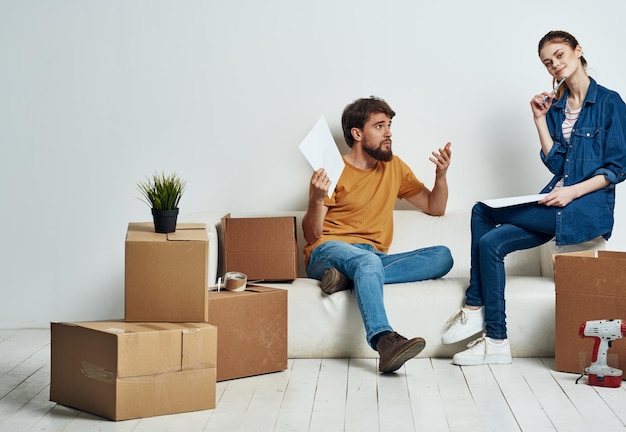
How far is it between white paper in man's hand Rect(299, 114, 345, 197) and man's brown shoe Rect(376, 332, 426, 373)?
29.0 inches

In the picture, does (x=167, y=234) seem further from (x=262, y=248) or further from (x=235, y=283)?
(x=262, y=248)

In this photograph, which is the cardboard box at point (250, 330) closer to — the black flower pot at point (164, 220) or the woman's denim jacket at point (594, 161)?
the black flower pot at point (164, 220)

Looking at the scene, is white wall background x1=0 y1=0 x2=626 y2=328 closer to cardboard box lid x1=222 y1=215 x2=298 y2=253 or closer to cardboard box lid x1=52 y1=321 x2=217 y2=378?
cardboard box lid x1=222 y1=215 x2=298 y2=253

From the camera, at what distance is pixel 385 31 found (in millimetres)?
3973

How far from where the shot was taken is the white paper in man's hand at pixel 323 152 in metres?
3.34

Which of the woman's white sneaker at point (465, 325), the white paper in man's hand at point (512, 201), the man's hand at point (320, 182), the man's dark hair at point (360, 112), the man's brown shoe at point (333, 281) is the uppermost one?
the man's dark hair at point (360, 112)

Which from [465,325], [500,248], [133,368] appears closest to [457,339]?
[465,325]

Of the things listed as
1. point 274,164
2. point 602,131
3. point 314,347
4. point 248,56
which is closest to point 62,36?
point 248,56

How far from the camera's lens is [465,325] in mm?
3232

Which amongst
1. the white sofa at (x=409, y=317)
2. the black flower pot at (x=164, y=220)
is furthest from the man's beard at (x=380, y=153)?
the black flower pot at (x=164, y=220)

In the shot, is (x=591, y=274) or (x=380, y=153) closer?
(x=591, y=274)

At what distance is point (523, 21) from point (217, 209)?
1.68 metres

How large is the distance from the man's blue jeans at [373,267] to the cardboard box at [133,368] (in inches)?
27.6

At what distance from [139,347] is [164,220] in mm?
434
